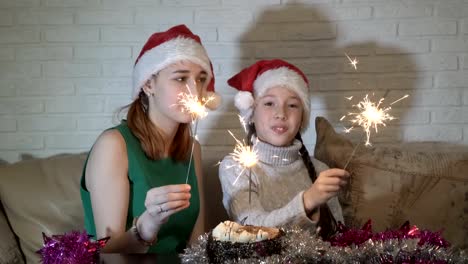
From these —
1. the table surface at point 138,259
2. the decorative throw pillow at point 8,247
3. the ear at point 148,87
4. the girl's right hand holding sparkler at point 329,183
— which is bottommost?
the decorative throw pillow at point 8,247

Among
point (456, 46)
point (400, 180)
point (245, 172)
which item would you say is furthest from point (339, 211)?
point (456, 46)

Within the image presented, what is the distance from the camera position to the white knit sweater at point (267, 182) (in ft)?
5.49

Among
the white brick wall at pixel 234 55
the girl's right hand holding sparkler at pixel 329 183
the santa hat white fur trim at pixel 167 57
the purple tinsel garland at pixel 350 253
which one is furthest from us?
the white brick wall at pixel 234 55

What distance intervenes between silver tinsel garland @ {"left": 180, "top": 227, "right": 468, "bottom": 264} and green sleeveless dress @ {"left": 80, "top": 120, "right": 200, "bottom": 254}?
1.69 feet

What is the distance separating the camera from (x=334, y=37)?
222 cm

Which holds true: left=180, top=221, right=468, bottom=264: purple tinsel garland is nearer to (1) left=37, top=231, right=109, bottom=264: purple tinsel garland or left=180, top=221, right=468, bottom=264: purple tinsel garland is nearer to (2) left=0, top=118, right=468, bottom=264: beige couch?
(1) left=37, top=231, right=109, bottom=264: purple tinsel garland

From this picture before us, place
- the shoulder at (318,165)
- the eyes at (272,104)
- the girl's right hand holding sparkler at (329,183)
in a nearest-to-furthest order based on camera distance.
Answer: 1. the girl's right hand holding sparkler at (329,183)
2. the eyes at (272,104)
3. the shoulder at (318,165)

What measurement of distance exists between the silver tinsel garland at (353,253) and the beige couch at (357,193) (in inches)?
27.4

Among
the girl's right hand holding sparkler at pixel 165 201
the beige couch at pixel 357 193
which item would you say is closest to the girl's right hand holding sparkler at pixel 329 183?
the girl's right hand holding sparkler at pixel 165 201

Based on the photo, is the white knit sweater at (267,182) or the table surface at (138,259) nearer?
the table surface at (138,259)

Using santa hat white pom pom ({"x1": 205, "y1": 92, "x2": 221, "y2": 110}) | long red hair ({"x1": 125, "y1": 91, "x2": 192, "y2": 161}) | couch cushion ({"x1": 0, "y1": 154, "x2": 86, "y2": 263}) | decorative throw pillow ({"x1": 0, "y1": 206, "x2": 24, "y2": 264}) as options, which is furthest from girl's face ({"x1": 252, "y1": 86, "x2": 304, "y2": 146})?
decorative throw pillow ({"x1": 0, "y1": 206, "x2": 24, "y2": 264})

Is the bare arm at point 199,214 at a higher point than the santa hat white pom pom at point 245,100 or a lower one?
lower

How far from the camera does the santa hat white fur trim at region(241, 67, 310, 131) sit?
1.77 m

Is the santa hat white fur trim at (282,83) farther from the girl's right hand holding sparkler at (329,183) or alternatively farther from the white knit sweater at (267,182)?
the girl's right hand holding sparkler at (329,183)
